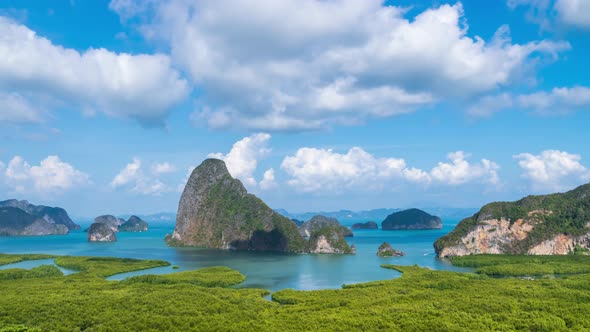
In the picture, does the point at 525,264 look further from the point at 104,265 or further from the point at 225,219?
the point at 225,219

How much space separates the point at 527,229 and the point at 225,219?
86556 millimetres

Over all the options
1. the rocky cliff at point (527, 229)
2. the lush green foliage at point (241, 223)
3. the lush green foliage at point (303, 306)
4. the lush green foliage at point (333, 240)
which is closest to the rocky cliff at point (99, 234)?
the lush green foliage at point (241, 223)

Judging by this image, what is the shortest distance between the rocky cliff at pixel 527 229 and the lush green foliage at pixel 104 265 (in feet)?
229

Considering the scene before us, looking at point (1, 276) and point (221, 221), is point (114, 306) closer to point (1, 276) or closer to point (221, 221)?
point (1, 276)

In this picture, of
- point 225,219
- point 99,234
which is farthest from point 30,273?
point 99,234

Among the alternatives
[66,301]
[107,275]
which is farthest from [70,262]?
[66,301]

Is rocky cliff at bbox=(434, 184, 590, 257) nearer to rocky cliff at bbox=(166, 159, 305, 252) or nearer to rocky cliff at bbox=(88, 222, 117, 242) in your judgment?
rocky cliff at bbox=(166, 159, 305, 252)

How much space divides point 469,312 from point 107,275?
Result: 60.7 meters

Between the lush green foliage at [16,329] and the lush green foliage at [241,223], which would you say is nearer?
the lush green foliage at [16,329]

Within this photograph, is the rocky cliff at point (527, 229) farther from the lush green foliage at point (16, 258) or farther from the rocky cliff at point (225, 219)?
the lush green foliage at point (16, 258)

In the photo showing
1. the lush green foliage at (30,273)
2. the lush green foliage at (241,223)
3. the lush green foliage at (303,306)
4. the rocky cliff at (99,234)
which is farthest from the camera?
the rocky cliff at (99,234)

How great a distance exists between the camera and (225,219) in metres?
139

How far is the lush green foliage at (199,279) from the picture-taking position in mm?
65312

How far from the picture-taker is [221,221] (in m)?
139
